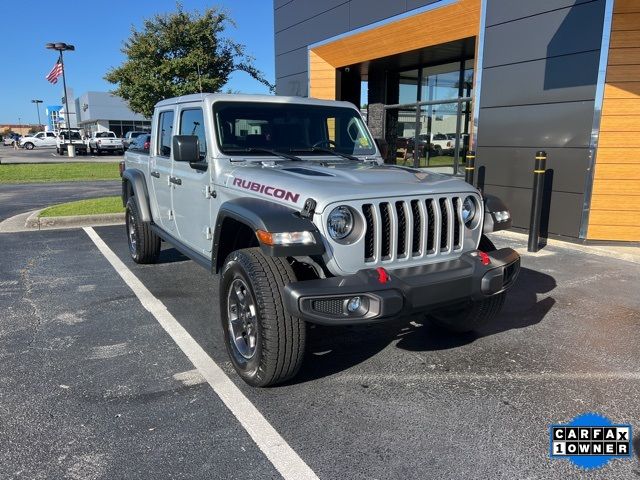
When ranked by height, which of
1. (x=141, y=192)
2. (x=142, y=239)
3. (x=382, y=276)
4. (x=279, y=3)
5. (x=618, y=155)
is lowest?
(x=142, y=239)

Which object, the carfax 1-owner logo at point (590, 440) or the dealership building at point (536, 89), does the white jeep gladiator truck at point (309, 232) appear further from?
the dealership building at point (536, 89)

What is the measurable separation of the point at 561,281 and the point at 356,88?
10744mm

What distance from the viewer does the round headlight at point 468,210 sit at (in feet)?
11.7

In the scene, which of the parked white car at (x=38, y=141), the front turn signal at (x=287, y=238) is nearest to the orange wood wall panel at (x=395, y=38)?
the front turn signal at (x=287, y=238)

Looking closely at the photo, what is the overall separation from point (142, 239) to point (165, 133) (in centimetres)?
138

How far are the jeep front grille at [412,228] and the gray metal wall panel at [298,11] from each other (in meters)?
10.4

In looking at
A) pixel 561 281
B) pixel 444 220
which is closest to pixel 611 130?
pixel 561 281

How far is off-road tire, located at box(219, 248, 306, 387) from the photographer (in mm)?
2977

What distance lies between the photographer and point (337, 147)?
4.73 meters

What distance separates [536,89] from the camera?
815cm

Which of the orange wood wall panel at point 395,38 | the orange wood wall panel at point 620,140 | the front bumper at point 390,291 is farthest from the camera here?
the orange wood wall panel at point 395,38

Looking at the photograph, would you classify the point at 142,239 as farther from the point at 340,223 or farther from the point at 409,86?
the point at 409,86

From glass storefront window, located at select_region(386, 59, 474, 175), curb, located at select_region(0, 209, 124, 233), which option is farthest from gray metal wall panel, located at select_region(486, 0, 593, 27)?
curb, located at select_region(0, 209, 124, 233)

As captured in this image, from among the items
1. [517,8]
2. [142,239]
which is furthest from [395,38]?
[142,239]
